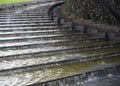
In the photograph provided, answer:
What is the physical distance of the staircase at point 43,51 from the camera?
341 inches

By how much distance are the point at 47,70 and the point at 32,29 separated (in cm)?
666

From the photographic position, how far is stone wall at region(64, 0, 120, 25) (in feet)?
45.1

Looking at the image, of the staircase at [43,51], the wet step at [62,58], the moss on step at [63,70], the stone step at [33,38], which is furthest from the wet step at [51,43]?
the moss on step at [63,70]

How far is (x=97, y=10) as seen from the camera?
1592 cm

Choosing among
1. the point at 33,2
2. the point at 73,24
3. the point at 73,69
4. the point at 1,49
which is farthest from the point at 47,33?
the point at 33,2

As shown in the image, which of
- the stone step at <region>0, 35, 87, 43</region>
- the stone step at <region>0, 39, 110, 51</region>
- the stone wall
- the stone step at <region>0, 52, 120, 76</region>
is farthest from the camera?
the stone wall

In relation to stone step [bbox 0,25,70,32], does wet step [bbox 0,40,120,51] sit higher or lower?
lower

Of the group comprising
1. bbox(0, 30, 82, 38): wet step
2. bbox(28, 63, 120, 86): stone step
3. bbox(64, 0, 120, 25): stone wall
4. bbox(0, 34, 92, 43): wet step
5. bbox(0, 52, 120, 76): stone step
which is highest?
bbox(64, 0, 120, 25): stone wall

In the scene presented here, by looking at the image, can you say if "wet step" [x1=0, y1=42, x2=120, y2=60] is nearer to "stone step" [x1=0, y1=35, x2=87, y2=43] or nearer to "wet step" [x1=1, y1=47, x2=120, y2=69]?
"wet step" [x1=1, y1=47, x2=120, y2=69]

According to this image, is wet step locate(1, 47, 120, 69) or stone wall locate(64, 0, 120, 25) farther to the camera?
stone wall locate(64, 0, 120, 25)

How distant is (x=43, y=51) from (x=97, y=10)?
6.03m

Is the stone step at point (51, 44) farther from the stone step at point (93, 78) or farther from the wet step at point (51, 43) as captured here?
the stone step at point (93, 78)

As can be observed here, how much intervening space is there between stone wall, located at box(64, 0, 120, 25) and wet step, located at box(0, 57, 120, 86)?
4.41 m

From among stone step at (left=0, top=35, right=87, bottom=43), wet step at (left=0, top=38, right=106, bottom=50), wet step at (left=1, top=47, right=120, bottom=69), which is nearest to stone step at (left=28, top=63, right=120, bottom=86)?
wet step at (left=1, top=47, right=120, bottom=69)
